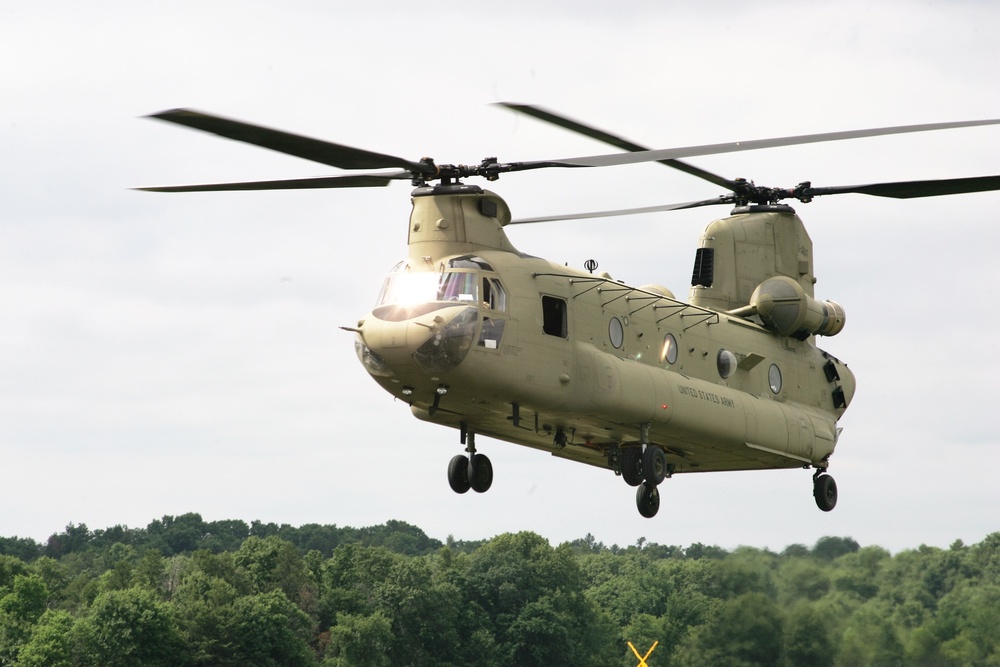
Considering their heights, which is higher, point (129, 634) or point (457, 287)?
point (129, 634)

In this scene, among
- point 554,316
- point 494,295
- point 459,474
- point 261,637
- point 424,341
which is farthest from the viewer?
point 261,637

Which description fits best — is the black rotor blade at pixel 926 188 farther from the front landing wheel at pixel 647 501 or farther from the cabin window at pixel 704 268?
the front landing wheel at pixel 647 501

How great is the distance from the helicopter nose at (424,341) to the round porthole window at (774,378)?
9482 mm

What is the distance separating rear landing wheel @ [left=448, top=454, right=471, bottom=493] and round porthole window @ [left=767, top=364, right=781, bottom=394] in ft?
24.4

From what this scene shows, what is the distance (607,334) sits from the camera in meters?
30.0

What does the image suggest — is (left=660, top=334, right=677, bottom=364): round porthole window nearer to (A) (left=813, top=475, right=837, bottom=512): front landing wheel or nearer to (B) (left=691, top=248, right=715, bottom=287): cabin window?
(B) (left=691, top=248, right=715, bottom=287): cabin window

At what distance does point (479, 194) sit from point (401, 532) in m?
151

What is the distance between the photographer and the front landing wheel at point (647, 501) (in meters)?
30.7

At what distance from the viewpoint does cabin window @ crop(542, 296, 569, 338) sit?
2855 cm

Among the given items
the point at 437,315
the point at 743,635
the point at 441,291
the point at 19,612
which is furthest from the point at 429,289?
the point at 19,612

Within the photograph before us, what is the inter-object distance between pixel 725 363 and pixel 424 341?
8.40 meters

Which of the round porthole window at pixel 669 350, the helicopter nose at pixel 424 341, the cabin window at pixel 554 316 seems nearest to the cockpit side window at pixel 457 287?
the helicopter nose at pixel 424 341

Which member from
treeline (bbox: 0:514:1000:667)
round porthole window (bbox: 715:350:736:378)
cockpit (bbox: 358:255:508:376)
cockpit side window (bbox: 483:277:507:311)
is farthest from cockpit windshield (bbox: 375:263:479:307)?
treeline (bbox: 0:514:1000:667)

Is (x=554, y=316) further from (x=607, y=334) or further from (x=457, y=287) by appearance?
(x=457, y=287)
